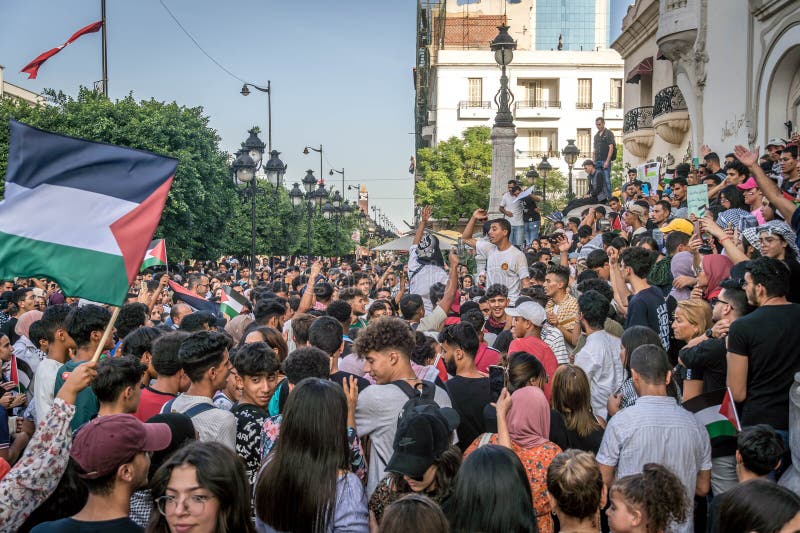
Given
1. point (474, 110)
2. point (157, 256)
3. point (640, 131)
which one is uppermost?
point (474, 110)

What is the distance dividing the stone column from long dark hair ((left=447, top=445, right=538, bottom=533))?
650 inches

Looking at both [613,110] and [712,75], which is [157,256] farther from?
[613,110]

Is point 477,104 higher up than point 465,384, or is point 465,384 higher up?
point 477,104

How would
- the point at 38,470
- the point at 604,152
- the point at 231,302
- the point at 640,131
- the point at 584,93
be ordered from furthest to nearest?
the point at 584,93 < the point at 640,131 < the point at 604,152 < the point at 231,302 < the point at 38,470

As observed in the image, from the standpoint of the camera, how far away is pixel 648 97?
29609 millimetres

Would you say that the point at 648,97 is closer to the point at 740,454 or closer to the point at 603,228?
the point at 603,228

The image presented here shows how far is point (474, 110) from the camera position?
66.9 metres

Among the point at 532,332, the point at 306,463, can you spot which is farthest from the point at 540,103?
the point at 306,463

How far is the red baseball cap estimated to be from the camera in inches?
139

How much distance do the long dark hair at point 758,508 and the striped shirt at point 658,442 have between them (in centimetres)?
101

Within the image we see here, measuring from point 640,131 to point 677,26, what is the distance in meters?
7.42

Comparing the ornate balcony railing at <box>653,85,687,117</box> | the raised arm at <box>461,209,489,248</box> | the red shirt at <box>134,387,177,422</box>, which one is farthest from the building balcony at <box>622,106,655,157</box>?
the red shirt at <box>134,387,177,422</box>

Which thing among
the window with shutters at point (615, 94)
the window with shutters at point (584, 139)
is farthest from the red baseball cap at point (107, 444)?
the window with shutters at point (615, 94)

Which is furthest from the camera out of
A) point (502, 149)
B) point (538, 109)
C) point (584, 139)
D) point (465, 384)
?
point (584, 139)
